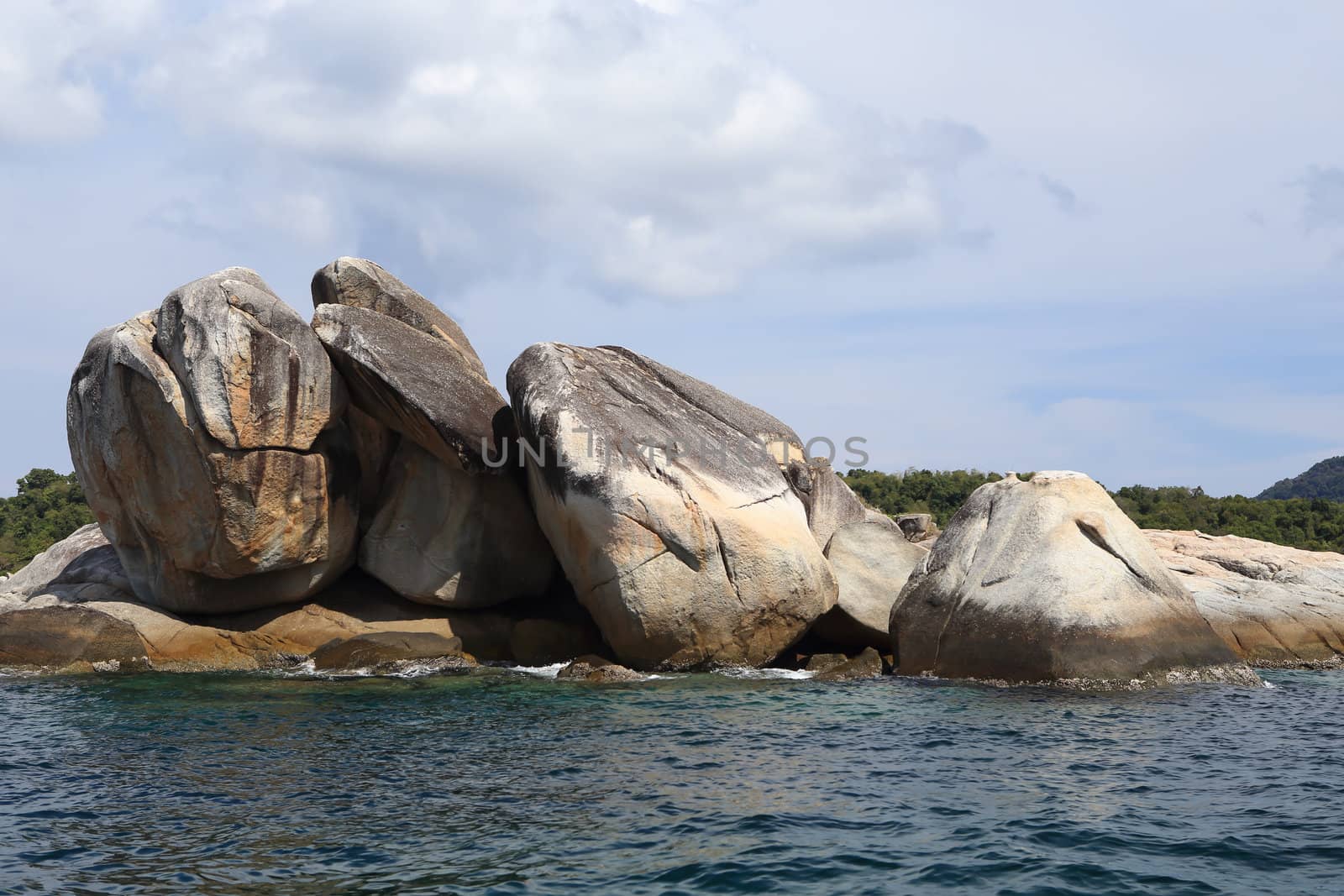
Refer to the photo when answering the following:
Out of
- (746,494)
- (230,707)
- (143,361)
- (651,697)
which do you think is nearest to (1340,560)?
(746,494)

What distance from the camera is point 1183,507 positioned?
43312mm

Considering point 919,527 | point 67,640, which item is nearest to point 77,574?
point 67,640

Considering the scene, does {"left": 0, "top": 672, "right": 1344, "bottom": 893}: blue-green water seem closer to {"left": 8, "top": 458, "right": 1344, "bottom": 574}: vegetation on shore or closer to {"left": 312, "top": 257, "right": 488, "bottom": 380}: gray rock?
{"left": 312, "top": 257, "right": 488, "bottom": 380}: gray rock

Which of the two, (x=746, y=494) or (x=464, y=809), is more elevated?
(x=746, y=494)

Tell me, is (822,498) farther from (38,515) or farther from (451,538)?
(38,515)

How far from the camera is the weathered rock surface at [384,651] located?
19906 millimetres

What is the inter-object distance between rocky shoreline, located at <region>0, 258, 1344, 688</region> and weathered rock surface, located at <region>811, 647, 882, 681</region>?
62mm

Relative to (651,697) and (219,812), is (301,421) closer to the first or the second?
(651,697)

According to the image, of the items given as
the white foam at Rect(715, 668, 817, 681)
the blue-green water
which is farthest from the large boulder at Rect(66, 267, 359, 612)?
the white foam at Rect(715, 668, 817, 681)

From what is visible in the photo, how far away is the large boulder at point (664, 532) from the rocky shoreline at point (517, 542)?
1.9 inches

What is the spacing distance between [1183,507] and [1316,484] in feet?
220

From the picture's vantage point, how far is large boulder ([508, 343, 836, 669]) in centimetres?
1847

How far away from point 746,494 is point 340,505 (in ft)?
24.5

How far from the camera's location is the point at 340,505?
20969 mm
